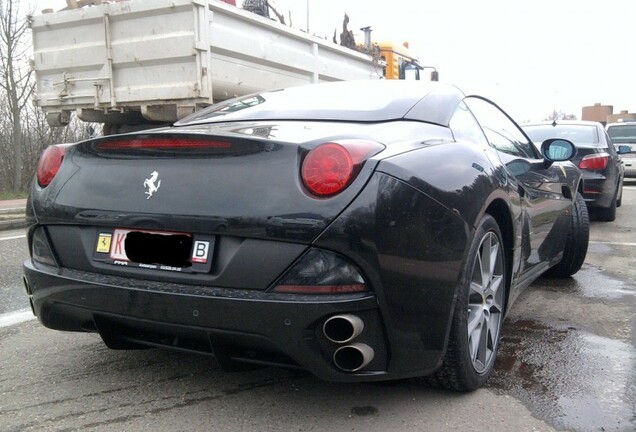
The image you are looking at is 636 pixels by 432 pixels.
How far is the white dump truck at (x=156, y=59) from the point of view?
21.7 feet

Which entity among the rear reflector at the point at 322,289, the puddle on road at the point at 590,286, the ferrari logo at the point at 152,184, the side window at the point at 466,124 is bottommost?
A: the puddle on road at the point at 590,286

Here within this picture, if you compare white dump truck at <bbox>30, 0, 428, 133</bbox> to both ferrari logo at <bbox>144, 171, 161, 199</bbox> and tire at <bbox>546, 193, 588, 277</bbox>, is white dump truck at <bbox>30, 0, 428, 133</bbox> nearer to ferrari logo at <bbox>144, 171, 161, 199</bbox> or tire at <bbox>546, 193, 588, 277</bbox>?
tire at <bbox>546, 193, 588, 277</bbox>

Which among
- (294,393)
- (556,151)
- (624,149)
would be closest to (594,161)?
(624,149)

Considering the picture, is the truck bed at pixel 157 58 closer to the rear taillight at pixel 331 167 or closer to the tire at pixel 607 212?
the tire at pixel 607 212

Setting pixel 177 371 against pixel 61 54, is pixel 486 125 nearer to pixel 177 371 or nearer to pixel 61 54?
pixel 177 371

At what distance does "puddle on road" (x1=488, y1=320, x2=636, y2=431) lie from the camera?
239 cm

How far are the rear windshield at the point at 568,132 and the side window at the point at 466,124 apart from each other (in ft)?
16.6

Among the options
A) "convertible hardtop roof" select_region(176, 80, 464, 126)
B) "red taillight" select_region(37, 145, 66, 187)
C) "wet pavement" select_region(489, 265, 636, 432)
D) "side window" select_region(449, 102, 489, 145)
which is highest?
"convertible hardtop roof" select_region(176, 80, 464, 126)

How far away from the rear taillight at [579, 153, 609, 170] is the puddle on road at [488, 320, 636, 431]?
4.81 m

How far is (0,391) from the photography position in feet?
8.71

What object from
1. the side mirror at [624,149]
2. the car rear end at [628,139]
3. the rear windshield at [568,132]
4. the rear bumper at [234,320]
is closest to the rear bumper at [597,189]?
the rear windshield at [568,132]

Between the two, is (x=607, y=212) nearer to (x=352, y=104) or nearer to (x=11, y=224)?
(x=352, y=104)

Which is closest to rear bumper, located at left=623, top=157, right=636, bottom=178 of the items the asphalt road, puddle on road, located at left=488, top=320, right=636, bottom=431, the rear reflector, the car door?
the car door

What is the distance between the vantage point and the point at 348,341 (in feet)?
6.70
